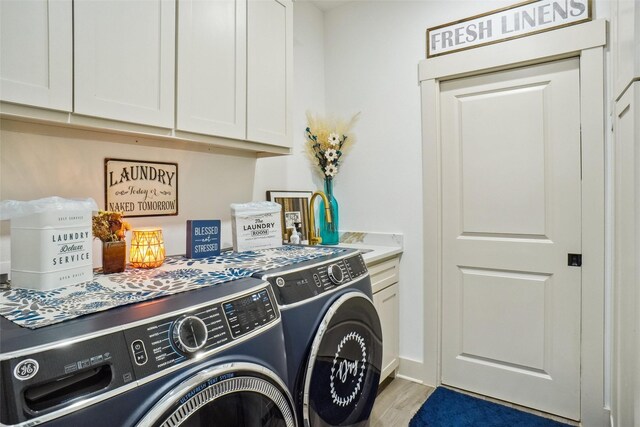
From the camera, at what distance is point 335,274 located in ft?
4.58

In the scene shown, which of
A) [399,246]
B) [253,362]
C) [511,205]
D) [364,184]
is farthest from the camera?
[364,184]

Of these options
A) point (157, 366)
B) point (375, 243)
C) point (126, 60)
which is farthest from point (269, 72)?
point (157, 366)

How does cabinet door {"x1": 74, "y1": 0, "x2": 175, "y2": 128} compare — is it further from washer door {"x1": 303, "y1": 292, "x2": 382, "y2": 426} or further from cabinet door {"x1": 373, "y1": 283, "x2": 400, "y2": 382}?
cabinet door {"x1": 373, "y1": 283, "x2": 400, "y2": 382}

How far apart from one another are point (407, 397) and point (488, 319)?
27.2 inches

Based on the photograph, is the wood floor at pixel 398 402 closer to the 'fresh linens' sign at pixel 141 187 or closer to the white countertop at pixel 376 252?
the white countertop at pixel 376 252

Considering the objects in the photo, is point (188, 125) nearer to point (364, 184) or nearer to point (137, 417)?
point (137, 417)

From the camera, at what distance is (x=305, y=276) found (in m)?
1.26

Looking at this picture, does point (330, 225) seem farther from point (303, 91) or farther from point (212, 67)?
point (212, 67)

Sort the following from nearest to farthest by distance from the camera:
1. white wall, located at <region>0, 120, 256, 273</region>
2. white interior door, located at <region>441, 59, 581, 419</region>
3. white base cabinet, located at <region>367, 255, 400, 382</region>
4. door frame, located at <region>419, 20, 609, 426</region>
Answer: white wall, located at <region>0, 120, 256, 273</region>
door frame, located at <region>419, 20, 609, 426</region>
white interior door, located at <region>441, 59, 581, 419</region>
white base cabinet, located at <region>367, 255, 400, 382</region>

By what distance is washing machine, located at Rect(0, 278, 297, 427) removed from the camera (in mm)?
604

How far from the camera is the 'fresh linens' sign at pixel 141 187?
1487 mm

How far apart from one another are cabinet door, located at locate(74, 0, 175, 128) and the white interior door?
66.7 inches

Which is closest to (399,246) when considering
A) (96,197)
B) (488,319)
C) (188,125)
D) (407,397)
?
(488,319)

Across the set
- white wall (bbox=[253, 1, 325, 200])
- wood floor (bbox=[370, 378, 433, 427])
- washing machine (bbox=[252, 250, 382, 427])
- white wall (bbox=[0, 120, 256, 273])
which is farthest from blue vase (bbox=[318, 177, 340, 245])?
wood floor (bbox=[370, 378, 433, 427])
